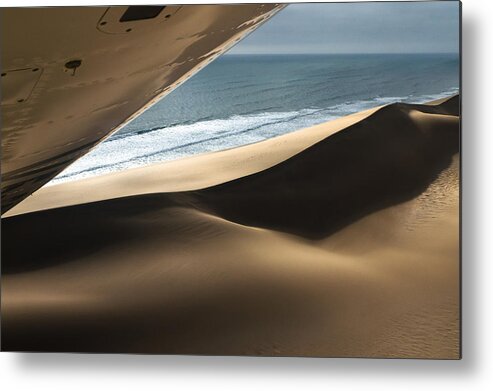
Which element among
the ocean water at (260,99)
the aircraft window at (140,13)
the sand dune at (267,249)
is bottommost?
the sand dune at (267,249)

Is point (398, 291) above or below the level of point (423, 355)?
above

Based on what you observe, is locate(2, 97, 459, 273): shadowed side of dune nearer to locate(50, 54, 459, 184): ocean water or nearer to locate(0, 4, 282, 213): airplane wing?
locate(50, 54, 459, 184): ocean water


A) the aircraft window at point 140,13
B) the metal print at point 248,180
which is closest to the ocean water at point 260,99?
the metal print at point 248,180

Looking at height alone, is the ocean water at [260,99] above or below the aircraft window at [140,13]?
below

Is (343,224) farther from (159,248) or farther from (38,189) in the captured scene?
(38,189)

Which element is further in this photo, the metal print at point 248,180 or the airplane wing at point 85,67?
the metal print at point 248,180

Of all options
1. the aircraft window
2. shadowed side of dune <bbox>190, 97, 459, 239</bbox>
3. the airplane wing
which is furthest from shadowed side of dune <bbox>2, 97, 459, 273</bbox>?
the aircraft window

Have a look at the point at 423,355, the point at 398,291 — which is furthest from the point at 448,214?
the point at 423,355

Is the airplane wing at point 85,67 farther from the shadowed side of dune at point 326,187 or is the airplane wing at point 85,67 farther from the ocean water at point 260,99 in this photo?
the shadowed side of dune at point 326,187
